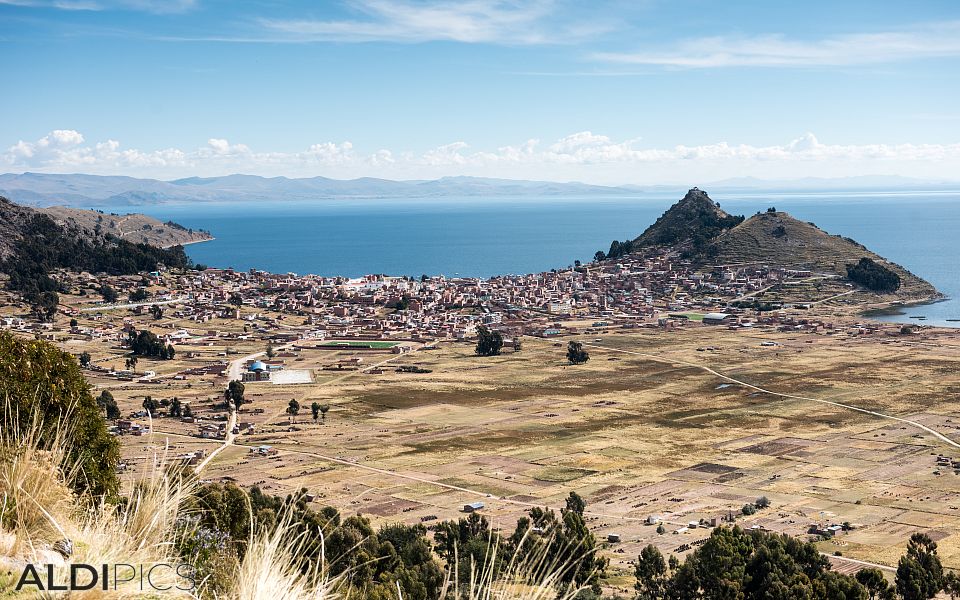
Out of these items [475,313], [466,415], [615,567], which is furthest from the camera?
[475,313]

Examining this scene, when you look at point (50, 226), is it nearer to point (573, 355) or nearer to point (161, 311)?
point (161, 311)

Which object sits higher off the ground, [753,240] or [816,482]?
[753,240]

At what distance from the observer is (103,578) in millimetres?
6297

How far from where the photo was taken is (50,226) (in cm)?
13750

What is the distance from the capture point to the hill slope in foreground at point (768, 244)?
134m

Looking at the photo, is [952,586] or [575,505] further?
[575,505]

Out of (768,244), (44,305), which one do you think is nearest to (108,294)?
(44,305)

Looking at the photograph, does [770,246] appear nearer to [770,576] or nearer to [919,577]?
[919,577]

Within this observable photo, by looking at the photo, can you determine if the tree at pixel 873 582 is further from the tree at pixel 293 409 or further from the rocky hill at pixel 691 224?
the rocky hill at pixel 691 224

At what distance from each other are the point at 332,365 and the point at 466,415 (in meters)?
24.9

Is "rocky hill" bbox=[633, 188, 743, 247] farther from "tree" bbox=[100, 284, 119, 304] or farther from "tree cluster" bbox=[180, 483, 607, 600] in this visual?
"tree cluster" bbox=[180, 483, 607, 600]

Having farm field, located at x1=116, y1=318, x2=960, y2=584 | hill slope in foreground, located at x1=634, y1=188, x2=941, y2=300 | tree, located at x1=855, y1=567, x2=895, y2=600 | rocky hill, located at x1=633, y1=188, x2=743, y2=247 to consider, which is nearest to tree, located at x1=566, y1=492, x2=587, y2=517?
farm field, located at x1=116, y1=318, x2=960, y2=584

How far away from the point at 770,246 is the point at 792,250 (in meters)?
4.31

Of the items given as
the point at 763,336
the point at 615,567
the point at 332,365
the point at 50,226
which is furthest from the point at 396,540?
the point at 50,226
